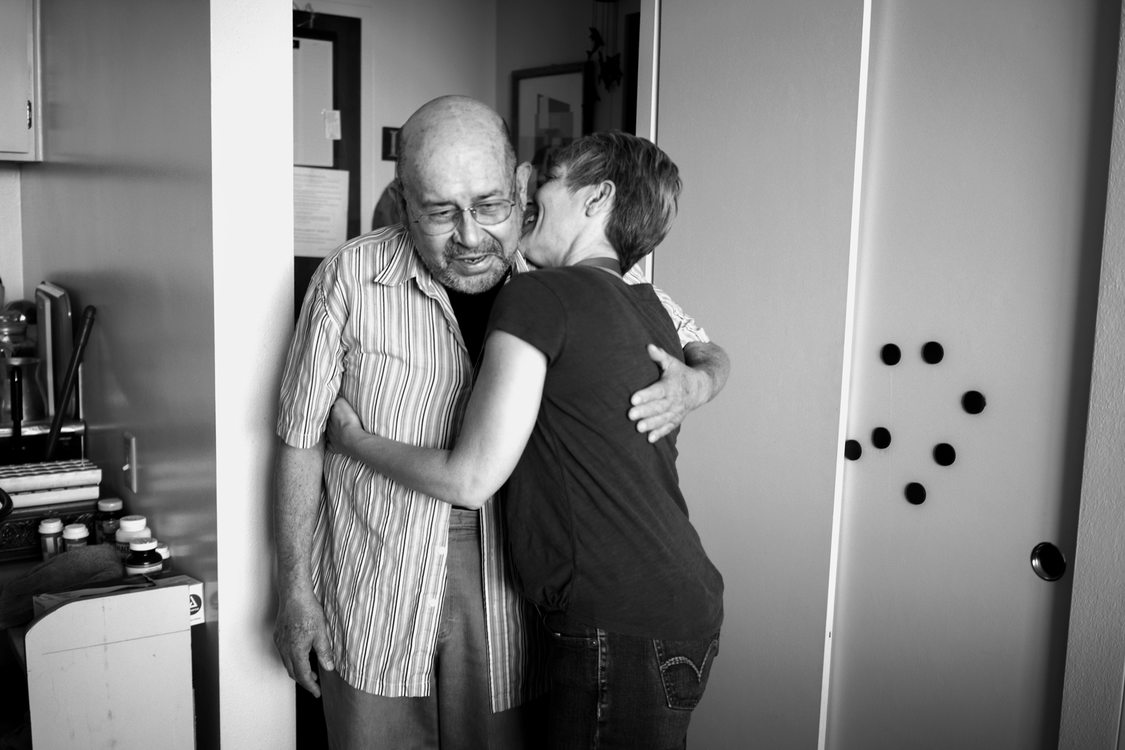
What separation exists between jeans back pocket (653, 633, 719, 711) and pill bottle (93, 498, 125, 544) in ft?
4.68

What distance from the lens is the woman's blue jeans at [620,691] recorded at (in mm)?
1280

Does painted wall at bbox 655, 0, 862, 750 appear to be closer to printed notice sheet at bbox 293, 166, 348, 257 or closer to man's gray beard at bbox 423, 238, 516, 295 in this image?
man's gray beard at bbox 423, 238, 516, 295

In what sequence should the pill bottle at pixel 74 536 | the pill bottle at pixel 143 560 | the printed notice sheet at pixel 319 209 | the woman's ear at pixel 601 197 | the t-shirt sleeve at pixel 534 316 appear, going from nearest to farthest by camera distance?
the t-shirt sleeve at pixel 534 316 < the woman's ear at pixel 601 197 < the pill bottle at pixel 143 560 < the pill bottle at pixel 74 536 < the printed notice sheet at pixel 319 209

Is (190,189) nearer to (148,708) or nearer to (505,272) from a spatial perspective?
(505,272)

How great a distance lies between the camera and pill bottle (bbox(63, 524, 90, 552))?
81.7 inches

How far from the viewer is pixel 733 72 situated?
2.28 meters

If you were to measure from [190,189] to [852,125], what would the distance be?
1.33 meters

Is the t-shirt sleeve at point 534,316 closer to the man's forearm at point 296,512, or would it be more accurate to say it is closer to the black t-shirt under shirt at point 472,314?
the black t-shirt under shirt at point 472,314

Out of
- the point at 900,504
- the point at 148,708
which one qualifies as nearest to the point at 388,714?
the point at 148,708

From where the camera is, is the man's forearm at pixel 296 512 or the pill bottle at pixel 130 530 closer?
the man's forearm at pixel 296 512

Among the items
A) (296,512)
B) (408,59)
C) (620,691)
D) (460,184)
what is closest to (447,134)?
(460,184)

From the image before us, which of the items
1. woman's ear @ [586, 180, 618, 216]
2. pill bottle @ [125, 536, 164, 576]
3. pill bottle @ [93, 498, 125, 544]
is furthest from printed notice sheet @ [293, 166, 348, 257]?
woman's ear @ [586, 180, 618, 216]

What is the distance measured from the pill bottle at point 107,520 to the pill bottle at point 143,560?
0.96 feet

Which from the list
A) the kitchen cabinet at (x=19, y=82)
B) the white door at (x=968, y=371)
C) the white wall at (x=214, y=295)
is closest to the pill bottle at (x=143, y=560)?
the white wall at (x=214, y=295)
